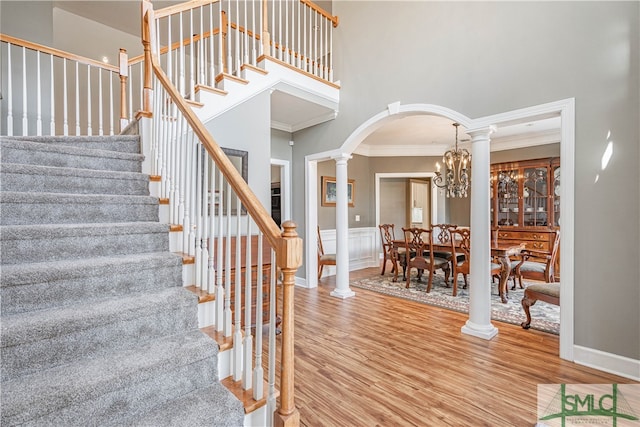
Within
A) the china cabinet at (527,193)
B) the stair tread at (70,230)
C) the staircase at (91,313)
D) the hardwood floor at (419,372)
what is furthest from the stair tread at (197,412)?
the china cabinet at (527,193)

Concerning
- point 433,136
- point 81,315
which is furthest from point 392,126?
point 81,315

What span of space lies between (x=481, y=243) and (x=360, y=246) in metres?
3.67

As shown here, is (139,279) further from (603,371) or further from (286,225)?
(603,371)

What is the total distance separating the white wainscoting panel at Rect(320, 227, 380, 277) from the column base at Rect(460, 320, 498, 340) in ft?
10.3

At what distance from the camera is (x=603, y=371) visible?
2.29m

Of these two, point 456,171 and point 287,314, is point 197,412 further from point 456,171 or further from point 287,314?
point 456,171

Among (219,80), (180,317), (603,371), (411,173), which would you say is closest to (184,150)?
(180,317)

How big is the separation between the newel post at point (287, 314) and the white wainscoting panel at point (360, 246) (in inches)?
181

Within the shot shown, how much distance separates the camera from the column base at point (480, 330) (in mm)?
2863

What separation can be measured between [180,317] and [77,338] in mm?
426

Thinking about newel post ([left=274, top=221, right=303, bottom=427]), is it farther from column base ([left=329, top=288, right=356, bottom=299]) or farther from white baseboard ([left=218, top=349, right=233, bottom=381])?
column base ([left=329, top=288, right=356, bottom=299])

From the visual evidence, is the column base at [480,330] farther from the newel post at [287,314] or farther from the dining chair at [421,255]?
the newel post at [287,314]

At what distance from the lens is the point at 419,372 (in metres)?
2.25

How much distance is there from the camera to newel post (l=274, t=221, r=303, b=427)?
1.20 metres
